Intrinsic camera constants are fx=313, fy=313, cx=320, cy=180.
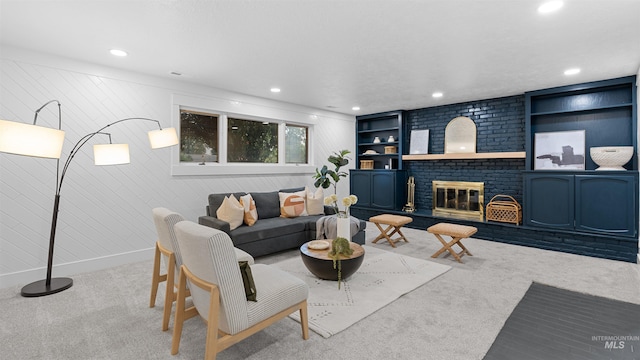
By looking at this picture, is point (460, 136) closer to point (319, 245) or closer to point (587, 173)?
point (587, 173)

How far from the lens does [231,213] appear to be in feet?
13.6

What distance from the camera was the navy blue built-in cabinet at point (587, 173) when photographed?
422 centimetres

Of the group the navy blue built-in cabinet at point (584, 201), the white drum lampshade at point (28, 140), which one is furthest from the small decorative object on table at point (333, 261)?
the navy blue built-in cabinet at point (584, 201)

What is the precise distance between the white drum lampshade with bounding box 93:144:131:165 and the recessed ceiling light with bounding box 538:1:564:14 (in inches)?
155

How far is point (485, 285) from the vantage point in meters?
3.26

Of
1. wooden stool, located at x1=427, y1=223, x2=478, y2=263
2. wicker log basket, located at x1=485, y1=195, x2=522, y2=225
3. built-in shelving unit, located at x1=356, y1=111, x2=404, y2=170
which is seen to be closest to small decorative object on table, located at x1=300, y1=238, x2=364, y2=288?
wooden stool, located at x1=427, y1=223, x2=478, y2=263

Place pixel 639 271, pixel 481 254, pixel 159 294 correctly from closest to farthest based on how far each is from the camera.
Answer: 1. pixel 159 294
2. pixel 639 271
3. pixel 481 254

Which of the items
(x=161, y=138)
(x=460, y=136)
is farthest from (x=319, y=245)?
(x=460, y=136)

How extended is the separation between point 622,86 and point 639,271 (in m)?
2.58

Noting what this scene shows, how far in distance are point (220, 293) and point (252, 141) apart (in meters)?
4.15

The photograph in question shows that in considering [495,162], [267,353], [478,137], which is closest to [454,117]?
[478,137]

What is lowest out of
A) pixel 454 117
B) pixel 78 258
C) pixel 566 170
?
pixel 78 258

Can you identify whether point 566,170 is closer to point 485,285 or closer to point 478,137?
point 478,137

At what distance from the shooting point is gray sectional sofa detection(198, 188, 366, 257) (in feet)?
13.2
